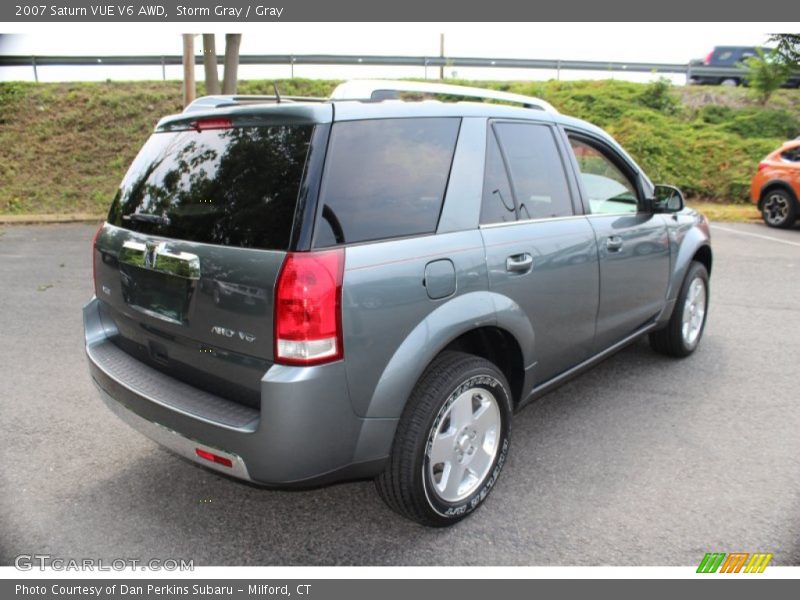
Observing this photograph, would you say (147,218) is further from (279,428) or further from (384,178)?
(279,428)

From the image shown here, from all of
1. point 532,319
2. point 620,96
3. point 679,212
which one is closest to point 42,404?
point 532,319

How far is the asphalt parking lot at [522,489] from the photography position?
2.69m

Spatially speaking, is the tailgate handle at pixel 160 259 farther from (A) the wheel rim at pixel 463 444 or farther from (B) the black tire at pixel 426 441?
(A) the wheel rim at pixel 463 444

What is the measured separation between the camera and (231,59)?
1134 cm

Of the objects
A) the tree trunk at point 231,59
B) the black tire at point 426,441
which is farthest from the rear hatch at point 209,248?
the tree trunk at point 231,59

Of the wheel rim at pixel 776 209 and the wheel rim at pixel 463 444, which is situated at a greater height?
the wheel rim at pixel 776 209

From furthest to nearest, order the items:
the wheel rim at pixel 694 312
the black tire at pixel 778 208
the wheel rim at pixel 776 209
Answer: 1. the wheel rim at pixel 776 209
2. the black tire at pixel 778 208
3. the wheel rim at pixel 694 312

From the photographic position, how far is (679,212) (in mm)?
4574

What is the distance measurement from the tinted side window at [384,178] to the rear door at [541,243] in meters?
0.31

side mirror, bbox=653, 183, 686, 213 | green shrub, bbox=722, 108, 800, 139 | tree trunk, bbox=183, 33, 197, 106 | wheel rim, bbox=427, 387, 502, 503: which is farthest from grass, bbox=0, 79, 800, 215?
wheel rim, bbox=427, 387, 502, 503

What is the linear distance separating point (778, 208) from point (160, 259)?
11.9 meters

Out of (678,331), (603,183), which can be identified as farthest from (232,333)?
(678,331)

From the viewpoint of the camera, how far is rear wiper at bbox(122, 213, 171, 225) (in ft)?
9.02

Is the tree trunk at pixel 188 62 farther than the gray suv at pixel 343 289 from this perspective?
Yes
